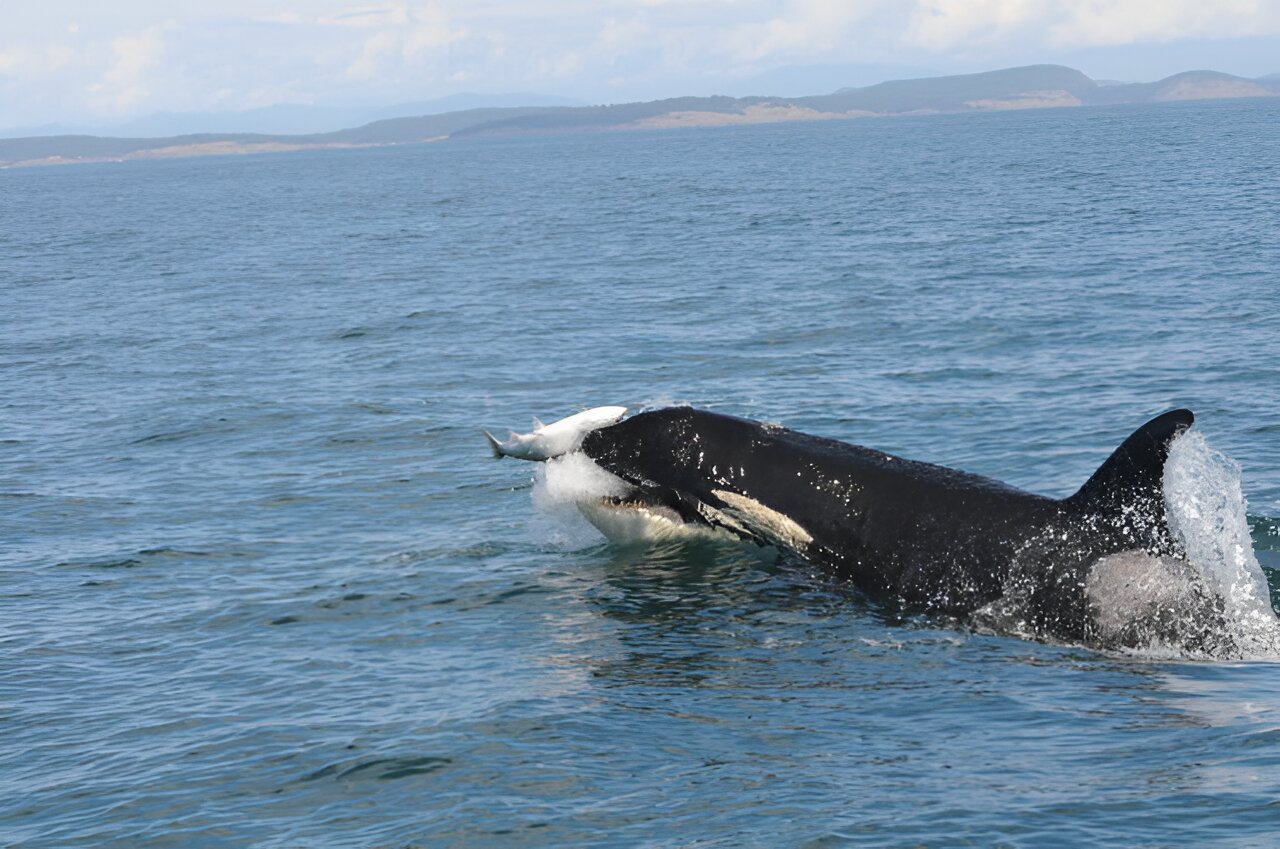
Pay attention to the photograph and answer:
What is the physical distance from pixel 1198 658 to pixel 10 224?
388ft

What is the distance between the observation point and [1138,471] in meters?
13.4

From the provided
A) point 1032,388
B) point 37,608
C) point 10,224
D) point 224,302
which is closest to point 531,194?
point 10,224

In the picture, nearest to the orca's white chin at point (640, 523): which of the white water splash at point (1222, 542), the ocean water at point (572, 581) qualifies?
the ocean water at point (572, 581)

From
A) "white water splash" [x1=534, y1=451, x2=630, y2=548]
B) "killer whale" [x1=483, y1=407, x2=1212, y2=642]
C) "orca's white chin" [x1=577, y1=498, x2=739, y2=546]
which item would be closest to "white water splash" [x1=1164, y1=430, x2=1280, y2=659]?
"killer whale" [x1=483, y1=407, x2=1212, y2=642]

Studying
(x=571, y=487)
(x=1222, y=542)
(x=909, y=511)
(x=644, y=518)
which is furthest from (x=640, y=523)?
(x=1222, y=542)

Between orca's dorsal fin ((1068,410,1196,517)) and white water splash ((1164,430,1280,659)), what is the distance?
151 millimetres

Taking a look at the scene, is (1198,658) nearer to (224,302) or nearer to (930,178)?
(224,302)

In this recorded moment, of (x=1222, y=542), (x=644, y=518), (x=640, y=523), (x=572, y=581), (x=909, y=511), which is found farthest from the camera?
(x=572, y=581)

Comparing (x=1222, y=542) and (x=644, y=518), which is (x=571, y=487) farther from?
(x=1222, y=542)

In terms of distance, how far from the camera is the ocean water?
11.6m

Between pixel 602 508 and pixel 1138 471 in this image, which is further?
pixel 602 508

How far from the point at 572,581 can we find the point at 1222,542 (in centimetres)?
717

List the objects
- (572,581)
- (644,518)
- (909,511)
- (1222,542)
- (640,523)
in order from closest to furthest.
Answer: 1. (909,511)
2. (1222,542)
3. (644,518)
4. (640,523)
5. (572,581)

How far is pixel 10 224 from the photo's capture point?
117188 mm
